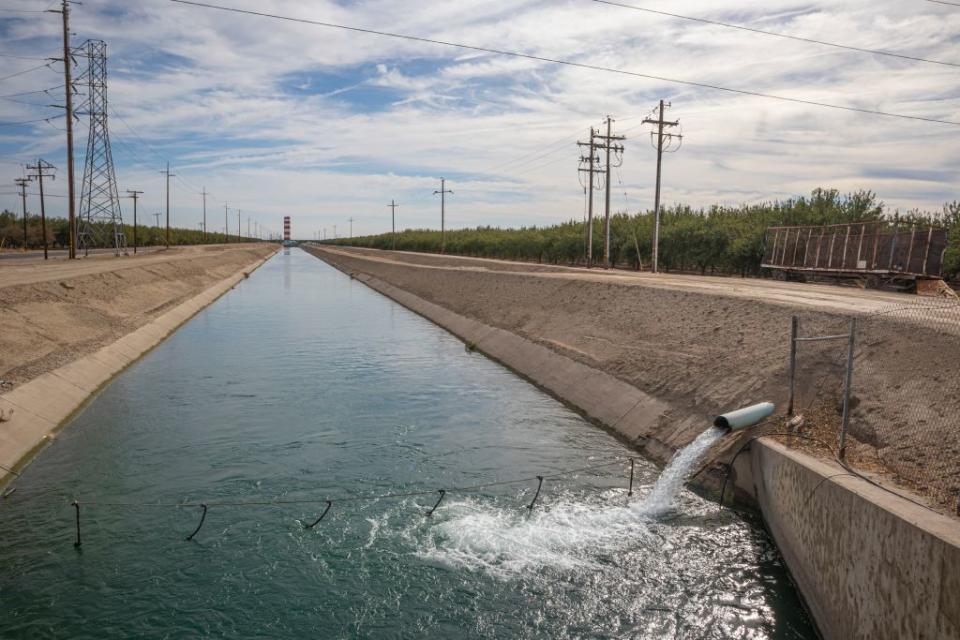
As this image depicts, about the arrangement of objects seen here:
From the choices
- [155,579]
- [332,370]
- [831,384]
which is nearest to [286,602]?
[155,579]

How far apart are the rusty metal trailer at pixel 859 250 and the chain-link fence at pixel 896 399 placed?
43.2ft

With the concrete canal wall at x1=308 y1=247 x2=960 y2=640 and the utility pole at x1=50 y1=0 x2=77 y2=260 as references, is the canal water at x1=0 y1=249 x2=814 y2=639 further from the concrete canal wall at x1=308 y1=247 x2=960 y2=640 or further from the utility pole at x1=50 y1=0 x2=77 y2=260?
the utility pole at x1=50 y1=0 x2=77 y2=260

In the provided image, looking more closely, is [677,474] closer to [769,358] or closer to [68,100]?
[769,358]

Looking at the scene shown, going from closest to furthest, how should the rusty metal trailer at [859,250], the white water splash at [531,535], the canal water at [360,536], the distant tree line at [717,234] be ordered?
the canal water at [360,536] → the white water splash at [531,535] → the rusty metal trailer at [859,250] → the distant tree line at [717,234]

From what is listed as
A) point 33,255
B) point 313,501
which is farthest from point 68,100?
point 313,501

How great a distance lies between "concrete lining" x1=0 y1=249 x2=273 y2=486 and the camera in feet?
46.7

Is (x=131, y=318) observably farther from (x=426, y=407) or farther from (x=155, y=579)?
Result: (x=155, y=579)

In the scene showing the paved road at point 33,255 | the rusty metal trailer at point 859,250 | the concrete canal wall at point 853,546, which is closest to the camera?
the concrete canal wall at point 853,546

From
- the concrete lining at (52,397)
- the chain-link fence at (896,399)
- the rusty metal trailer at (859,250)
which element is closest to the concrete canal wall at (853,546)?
the chain-link fence at (896,399)

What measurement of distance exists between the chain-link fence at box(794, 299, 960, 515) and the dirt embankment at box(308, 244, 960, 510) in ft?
0.09

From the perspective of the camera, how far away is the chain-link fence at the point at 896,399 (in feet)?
30.0

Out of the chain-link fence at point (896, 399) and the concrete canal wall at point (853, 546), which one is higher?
the chain-link fence at point (896, 399)

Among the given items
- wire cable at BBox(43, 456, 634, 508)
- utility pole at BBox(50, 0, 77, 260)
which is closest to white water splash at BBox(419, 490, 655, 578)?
wire cable at BBox(43, 456, 634, 508)

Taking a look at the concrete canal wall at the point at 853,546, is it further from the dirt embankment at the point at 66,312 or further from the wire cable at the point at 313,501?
the dirt embankment at the point at 66,312
